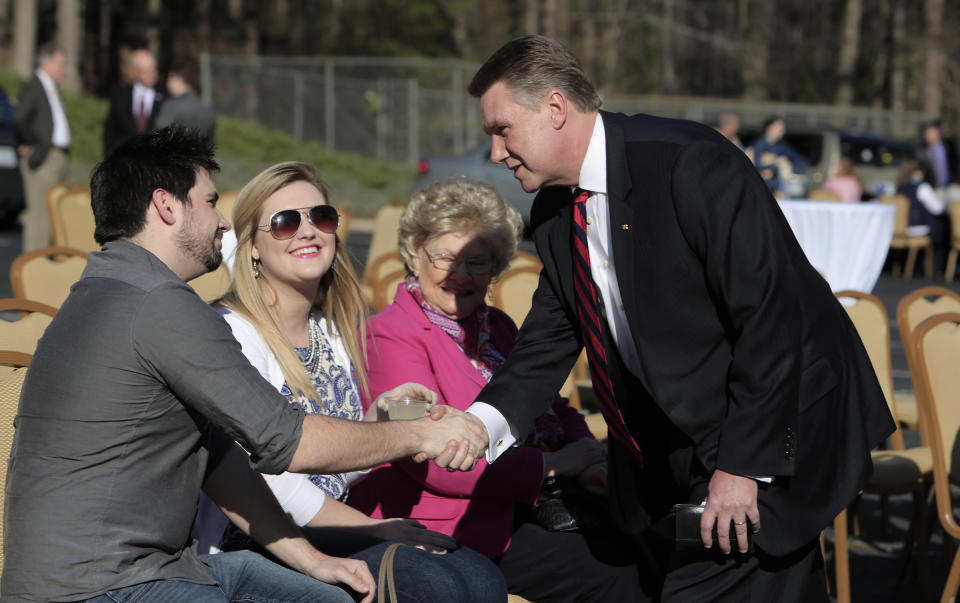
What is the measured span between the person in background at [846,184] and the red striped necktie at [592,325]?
12.3m

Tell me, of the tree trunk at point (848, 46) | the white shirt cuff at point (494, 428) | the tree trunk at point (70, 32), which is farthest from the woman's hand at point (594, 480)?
the tree trunk at point (848, 46)

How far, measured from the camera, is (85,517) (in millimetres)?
2158

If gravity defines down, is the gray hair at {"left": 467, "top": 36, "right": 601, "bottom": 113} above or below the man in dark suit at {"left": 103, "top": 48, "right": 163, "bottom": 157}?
above

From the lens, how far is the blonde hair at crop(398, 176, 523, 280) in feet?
11.5

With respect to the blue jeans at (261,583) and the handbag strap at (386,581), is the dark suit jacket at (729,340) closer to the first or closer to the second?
the handbag strap at (386,581)

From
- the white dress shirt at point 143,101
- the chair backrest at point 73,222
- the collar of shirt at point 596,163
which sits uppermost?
the collar of shirt at point 596,163

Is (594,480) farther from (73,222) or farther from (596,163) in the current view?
(73,222)

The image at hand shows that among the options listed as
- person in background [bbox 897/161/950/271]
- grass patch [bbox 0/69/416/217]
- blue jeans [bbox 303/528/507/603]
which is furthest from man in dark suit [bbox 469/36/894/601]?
grass patch [bbox 0/69/416/217]

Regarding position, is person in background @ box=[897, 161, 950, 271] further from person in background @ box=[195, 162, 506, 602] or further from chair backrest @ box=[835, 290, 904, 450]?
person in background @ box=[195, 162, 506, 602]

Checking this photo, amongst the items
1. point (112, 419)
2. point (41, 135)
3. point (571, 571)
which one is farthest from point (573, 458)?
point (41, 135)

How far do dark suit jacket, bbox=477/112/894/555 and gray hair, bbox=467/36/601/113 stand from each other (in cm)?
10

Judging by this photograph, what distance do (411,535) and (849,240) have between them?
326 inches

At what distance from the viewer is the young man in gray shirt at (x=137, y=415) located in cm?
215

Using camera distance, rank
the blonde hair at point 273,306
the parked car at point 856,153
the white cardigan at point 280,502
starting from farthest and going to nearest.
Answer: the parked car at point 856,153 < the blonde hair at point 273,306 < the white cardigan at point 280,502
